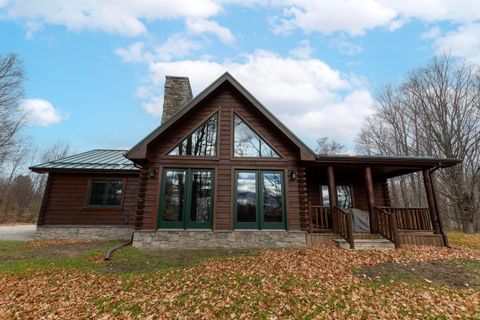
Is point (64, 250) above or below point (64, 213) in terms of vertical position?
below

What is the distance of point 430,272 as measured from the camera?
5.59 meters

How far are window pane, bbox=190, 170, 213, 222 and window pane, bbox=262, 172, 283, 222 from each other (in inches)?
85.2

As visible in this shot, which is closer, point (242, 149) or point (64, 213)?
point (242, 149)

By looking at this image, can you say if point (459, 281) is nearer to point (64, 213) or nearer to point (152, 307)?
point (152, 307)

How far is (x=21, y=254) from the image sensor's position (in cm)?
758

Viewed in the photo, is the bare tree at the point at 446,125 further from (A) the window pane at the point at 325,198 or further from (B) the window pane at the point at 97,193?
(B) the window pane at the point at 97,193

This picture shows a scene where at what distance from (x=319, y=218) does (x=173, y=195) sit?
6428mm

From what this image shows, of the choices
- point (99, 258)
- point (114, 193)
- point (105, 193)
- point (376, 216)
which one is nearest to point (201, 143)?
point (99, 258)

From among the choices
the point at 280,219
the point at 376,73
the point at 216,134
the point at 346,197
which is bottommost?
the point at 280,219

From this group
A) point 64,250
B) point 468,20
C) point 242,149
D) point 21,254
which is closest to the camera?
point 21,254

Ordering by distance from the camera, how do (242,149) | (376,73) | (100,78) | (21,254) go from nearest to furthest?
(21,254), (242,149), (100,78), (376,73)

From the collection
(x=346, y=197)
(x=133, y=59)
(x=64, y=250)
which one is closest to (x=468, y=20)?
(x=346, y=197)

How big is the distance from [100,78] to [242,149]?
15.6m

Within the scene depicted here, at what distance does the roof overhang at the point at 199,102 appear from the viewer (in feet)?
27.5
